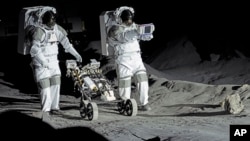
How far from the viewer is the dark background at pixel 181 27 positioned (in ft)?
52.6

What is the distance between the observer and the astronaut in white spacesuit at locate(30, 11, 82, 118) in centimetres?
796

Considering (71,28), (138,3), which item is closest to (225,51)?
(71,28)

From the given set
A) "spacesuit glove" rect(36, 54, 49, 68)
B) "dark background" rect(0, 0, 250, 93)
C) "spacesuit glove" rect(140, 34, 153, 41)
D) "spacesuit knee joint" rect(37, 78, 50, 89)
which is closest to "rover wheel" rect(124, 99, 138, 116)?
"spacesuit glove" rect(140, 34, 153, 41)

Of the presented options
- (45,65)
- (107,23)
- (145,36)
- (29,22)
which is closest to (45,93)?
(45,65)

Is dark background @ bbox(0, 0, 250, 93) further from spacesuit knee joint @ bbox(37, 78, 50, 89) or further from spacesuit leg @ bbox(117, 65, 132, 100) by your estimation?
spacesuit leg @ bbox(117, 65, 132, 100)

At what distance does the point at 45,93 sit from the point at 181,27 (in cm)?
1173

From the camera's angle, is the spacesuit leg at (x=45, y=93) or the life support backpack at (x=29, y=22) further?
the spacesuit leg at (x=45, y=93)

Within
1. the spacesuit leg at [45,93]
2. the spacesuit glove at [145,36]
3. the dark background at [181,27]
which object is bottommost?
the spacesuit leg at [45,93]

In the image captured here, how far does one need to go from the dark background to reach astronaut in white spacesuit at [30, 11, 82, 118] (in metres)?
5.71

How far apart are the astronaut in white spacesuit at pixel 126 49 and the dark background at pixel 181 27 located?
20.4 ft

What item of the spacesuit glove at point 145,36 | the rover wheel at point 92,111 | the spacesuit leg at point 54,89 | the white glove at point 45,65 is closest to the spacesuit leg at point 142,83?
the spacesuit glove at point 145,36

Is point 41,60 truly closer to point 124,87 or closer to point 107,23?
point 107,23

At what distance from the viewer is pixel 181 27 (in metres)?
19.0

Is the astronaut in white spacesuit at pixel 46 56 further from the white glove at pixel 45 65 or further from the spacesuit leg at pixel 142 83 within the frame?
the spacesuit leg at pixel 142 83
